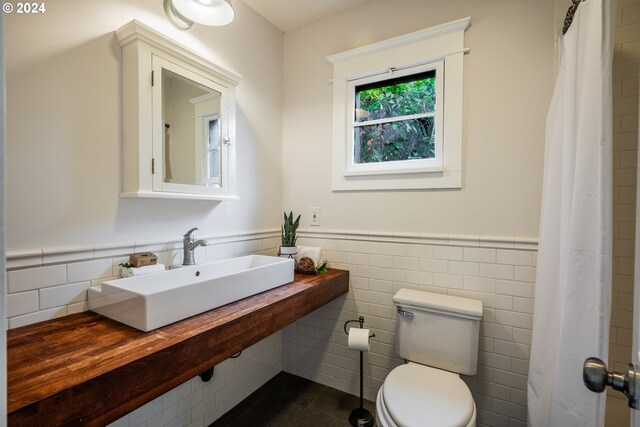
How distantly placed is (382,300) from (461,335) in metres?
0.53

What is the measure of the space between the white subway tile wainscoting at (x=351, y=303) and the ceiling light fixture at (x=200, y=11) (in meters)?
1.10

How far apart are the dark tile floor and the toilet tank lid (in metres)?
0.81

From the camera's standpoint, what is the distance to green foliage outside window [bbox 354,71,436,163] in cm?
188

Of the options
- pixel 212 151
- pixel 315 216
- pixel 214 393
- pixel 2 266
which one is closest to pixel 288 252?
pixel 315 216

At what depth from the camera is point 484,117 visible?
5.49 ft

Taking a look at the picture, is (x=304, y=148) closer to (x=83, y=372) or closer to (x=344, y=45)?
(x=344, y=45)

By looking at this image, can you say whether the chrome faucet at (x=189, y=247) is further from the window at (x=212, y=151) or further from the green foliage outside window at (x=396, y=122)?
→ the green foliage outside window at (x=396, y=122)

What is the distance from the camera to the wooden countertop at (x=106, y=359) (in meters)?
0.72

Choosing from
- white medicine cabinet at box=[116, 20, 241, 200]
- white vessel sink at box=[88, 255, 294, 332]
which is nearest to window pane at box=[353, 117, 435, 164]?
white medicine cabinet at box=[116, 20, 241, 200]

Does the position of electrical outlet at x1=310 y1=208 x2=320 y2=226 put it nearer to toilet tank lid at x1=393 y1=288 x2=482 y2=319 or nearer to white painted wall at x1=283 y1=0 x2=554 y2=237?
white painted wall at x1=283 y1=0 x2=554 y2=237

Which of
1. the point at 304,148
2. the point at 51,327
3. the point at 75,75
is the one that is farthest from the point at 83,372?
the point at 304,148

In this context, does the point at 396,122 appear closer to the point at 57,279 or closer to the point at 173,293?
the point at 173,293

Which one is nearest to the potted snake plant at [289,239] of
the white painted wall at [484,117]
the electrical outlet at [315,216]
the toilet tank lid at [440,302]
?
the electrical outlet at [315,216]

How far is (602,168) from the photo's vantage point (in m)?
0.96
